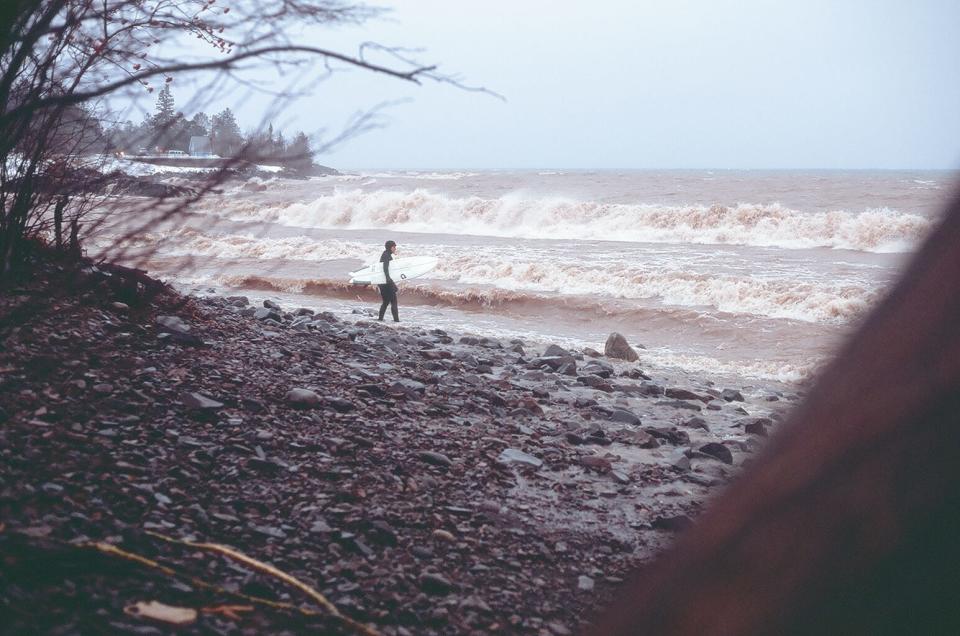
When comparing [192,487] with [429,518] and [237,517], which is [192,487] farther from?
[429,518]

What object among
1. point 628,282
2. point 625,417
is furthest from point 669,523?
point 628,282

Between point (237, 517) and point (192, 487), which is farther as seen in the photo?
point (192, 487)

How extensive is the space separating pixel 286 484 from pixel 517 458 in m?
1.67

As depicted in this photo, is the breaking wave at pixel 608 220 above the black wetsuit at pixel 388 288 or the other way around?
above

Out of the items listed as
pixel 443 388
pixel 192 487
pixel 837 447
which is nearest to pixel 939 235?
pixel 837 447

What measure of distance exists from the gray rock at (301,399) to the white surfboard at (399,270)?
32.5 feet

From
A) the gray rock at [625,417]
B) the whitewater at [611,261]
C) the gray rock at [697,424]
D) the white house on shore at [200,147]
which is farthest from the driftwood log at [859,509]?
the gray rock at [697,424]

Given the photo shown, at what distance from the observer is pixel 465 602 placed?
2.62 metres

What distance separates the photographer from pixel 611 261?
18.9m

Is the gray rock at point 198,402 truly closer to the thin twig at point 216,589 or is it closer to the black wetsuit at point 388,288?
the thin twig at point 216,589

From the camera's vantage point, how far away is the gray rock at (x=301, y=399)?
4438mm

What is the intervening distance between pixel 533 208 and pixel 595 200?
3774mm

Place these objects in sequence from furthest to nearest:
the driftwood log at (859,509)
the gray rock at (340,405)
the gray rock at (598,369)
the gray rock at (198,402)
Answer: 1. the gray rock at (598,369)
2. the gray rock at (340,405)
3. the gray rock at (198,402)
4. the driftwood log at (859,509)

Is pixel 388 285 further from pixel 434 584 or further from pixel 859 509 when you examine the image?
pixel 859 509
